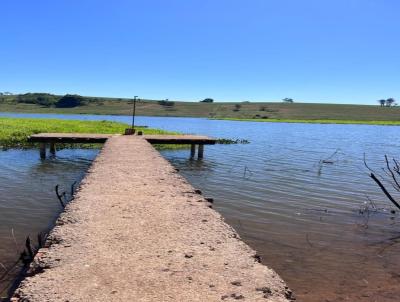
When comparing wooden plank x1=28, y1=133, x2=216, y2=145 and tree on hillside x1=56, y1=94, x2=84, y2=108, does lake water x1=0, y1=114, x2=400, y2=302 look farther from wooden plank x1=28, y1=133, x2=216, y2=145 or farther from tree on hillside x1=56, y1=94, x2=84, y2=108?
tree on hillside x1=56, y1=94, x2=84, y2=108

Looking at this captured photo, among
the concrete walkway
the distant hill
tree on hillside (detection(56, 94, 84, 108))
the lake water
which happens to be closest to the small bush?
the distant hill

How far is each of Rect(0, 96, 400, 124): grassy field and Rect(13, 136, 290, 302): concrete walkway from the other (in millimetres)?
132281

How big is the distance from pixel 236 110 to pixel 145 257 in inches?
6283

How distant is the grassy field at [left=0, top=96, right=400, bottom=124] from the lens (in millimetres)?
147000

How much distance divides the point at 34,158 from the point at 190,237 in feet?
73.4

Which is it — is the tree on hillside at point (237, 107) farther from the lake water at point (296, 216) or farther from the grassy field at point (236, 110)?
the lake water at point (296, 216)

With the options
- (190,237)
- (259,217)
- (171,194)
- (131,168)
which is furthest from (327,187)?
(190,237)

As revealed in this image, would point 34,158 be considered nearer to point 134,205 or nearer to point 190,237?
point 134,205

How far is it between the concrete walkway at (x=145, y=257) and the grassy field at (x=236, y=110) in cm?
13228

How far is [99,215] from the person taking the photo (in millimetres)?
8859

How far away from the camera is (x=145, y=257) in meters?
6.56

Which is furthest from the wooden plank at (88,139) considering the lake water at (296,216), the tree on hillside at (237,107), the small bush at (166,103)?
the small bush at (166,103)

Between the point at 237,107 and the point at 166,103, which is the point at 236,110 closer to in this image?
the point at 237,107

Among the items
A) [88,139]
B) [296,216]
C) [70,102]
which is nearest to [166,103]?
[70,102]
